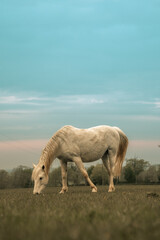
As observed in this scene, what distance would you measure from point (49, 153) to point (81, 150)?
62.6 inches

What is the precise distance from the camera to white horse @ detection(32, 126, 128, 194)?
1131 cm

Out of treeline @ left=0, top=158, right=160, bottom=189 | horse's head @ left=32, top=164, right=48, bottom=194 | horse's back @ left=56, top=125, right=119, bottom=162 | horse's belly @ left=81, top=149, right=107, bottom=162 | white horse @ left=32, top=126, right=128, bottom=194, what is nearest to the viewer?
horse's head @ left=32, top=164, right=48, bottom=194

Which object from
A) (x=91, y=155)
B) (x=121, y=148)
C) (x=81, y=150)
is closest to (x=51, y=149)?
(x=81, y=150)

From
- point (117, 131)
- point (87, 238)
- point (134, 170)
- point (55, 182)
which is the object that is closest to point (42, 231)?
point (87, 238)

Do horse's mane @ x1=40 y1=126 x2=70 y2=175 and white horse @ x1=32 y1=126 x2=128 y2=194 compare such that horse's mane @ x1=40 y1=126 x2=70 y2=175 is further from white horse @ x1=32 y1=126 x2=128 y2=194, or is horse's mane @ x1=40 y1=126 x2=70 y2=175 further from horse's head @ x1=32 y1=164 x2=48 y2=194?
horse's head @ x1=32 y1=164 x2=48 y2=194

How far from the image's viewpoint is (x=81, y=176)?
28.8 meters

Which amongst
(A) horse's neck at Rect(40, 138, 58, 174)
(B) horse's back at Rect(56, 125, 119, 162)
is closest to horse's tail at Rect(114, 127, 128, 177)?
(B) horse's back at Rect(56, 125, 119, 162)

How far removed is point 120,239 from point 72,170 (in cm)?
2548

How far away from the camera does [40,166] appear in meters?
11.2

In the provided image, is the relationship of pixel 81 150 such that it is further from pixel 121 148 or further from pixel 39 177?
pixel 121 148

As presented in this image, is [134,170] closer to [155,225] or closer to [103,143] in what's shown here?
[103,143]

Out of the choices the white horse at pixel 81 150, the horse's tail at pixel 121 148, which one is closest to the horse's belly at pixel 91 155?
the white horse at pixel 81 150

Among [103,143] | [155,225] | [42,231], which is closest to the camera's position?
[42,231]

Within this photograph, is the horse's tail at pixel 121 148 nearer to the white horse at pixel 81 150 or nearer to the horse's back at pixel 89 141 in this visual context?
the white horse at pixel 81 150
